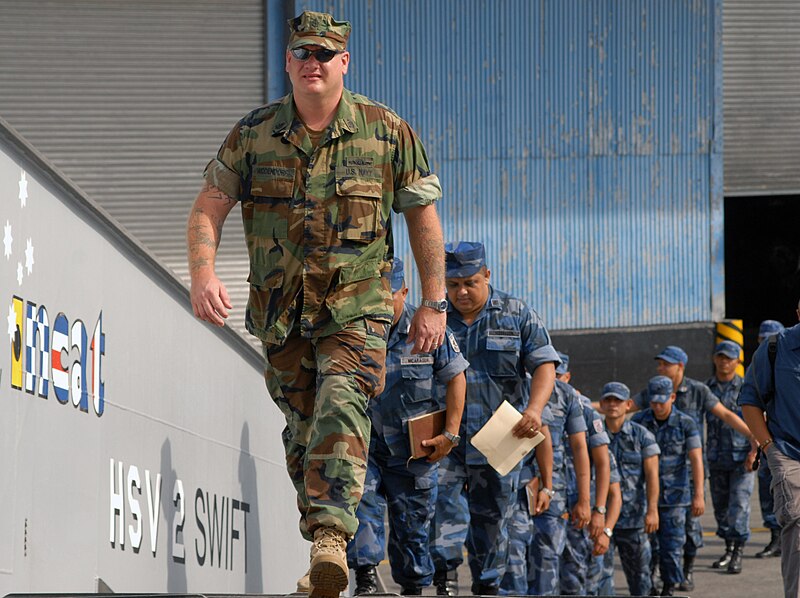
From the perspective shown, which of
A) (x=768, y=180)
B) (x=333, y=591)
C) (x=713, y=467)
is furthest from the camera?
(x=768, y=180)

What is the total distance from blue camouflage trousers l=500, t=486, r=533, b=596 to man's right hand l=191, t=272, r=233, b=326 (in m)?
3.82

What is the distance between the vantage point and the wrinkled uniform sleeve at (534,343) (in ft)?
24.4

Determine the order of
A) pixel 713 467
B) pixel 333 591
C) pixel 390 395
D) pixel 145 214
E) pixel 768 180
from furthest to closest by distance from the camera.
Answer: pixel 768 180
pixel 145 214
pixel 713 467
pixel 390 395
pixel 333 591

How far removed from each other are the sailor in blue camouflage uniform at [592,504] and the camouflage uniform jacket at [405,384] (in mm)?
2566

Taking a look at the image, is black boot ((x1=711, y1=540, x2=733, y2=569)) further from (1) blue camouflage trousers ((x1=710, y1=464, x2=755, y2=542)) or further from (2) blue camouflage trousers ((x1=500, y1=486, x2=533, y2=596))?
(2) blue camouflage trousers ((x1=500, y1=486, x2=533, y2=596))

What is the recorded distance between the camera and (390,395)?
7.29m

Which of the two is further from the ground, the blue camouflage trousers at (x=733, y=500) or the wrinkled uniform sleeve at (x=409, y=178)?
the wrinkled uniform sleeve at (x=409, y=178)

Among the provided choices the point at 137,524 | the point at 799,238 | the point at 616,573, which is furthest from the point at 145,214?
the point at 137,524

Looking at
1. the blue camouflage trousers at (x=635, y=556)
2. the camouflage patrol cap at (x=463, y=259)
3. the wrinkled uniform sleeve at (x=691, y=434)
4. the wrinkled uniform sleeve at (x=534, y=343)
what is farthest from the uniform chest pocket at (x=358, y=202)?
the wrinkled uniform sleeve at (x=691, y=434)

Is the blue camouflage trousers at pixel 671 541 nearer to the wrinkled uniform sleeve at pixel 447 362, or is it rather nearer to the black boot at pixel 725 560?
the black boot at pixel 725 560

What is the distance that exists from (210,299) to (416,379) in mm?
2863

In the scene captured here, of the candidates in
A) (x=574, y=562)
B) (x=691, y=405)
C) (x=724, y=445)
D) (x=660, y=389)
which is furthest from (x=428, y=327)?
(x=724, y=445)

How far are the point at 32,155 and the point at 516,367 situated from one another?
3.49 metres

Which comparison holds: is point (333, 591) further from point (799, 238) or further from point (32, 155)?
point (799, 238)
